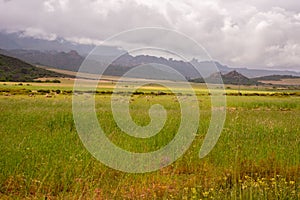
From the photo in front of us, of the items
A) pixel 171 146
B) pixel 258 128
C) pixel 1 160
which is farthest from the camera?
pixel 258 128

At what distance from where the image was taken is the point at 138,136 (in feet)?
34.6

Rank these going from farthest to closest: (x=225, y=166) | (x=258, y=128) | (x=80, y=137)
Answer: (x=258, y=128) < (x=80, y=137) < (x=225, y=166)

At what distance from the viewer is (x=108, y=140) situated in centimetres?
945

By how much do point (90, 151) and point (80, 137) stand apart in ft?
6.09

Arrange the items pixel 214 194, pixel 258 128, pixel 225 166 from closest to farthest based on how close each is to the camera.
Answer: pixel 214 194 → pixel 225 166 → pixel 258 128

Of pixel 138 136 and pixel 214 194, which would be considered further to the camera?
pixel 138 136

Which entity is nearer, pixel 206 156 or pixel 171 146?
pixel 206 156

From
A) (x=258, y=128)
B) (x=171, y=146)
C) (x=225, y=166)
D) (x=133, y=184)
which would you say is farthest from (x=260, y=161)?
(x=258, y=128)

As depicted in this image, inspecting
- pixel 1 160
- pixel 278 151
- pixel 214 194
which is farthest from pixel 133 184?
pixel 278 151

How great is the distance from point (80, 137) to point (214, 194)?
5.61 m

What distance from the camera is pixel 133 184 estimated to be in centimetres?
650

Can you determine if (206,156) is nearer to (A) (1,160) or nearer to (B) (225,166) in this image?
(B) (225,166)

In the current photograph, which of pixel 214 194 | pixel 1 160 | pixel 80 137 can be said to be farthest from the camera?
pixel 80 137

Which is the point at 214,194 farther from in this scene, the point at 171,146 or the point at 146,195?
the point at 171,146
